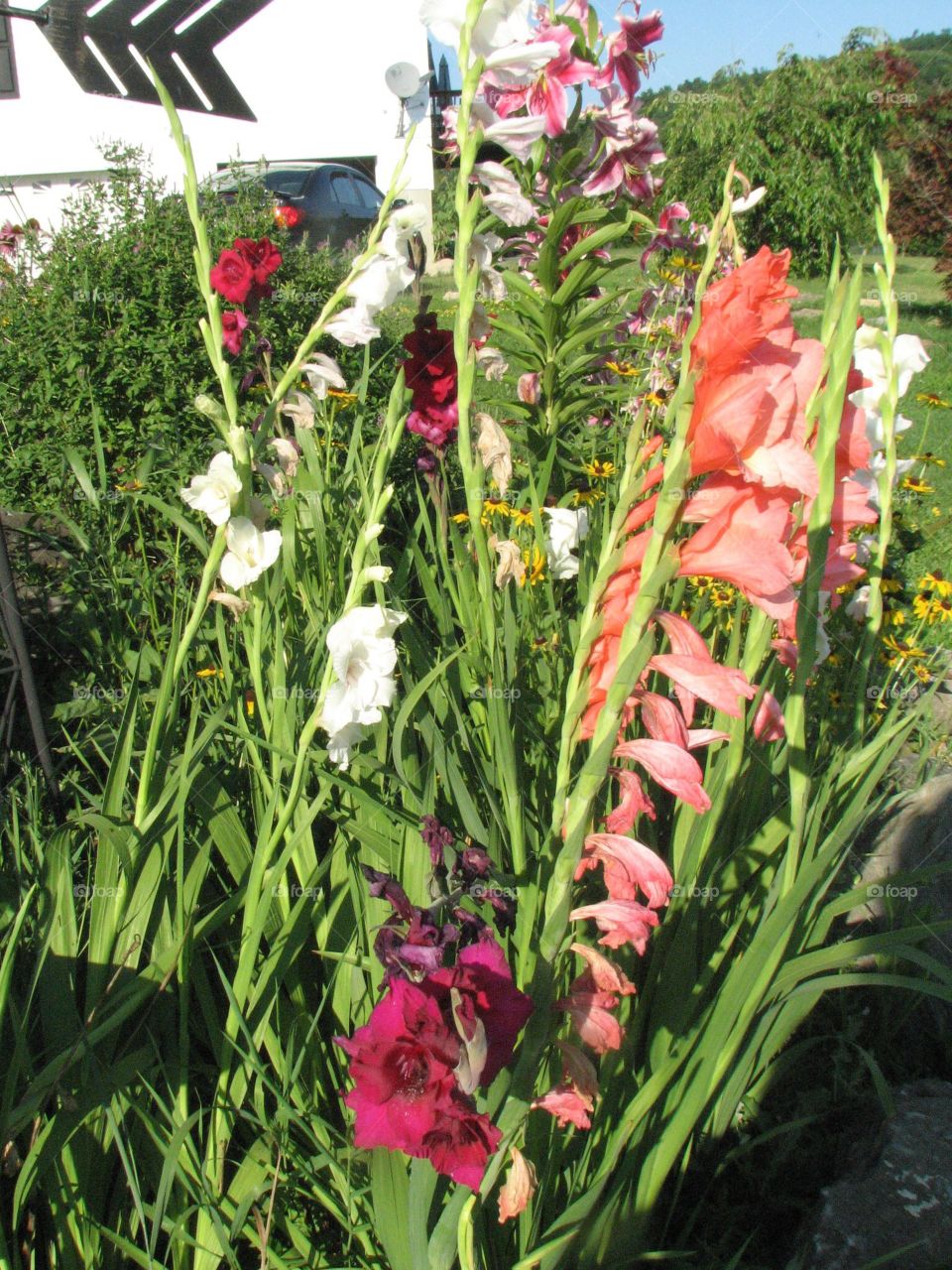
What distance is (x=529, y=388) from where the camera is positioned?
2.89 m

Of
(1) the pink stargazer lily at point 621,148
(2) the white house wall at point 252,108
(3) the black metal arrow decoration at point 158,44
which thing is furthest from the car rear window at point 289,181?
(1) the pink stargazer lily at point 621,148

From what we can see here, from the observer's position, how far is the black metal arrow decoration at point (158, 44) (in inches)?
615

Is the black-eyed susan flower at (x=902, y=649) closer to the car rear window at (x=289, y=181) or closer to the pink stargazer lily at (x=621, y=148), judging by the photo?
the pink stargazer lily at (x=621, y=148)

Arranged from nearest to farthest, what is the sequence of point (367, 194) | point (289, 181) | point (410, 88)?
point (410, 88) < point (289, 181) < point (367, 194)

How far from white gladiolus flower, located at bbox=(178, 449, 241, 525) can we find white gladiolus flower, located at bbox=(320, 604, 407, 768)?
0.24 metres

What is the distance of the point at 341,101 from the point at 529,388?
1568cm

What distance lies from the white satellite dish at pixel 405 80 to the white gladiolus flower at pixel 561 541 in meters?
0.84

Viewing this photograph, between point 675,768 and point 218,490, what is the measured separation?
73 centimetres

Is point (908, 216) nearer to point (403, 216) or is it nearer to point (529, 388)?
point (529, 388)

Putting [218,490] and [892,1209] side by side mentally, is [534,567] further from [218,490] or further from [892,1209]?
[892,1209]

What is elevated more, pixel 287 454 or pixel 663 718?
pixel 287 454

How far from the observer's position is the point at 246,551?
129cm

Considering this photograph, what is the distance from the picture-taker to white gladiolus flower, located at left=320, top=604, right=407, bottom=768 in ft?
3.73

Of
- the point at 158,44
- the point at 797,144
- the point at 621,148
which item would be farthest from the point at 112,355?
the point at 158,44
